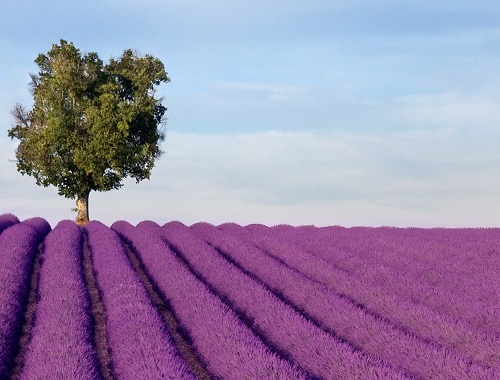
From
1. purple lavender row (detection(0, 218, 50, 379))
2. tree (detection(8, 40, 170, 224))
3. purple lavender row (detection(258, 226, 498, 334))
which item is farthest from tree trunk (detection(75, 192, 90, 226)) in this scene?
purple lavender row (detection(258, 226, 498, 334))

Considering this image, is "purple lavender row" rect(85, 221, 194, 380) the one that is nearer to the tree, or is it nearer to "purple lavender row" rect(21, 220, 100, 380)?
"purple lavender row" rect(21, 220, 100, 380)

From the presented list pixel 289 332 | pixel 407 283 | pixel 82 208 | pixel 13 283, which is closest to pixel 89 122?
pixel 82 208

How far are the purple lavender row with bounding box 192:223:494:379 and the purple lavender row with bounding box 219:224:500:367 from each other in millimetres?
311

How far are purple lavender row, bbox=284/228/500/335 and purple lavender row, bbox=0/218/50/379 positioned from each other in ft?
20.3

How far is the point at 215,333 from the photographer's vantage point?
309 inches

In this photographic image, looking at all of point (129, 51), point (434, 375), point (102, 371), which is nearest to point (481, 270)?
point (434, 375)

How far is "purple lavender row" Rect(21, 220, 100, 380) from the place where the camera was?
22.5 ft

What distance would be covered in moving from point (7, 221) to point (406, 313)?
1840 cm

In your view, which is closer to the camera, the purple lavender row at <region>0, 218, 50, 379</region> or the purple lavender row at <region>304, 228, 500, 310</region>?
the purple lavender row at <region>0, 218, 50, 379</region>

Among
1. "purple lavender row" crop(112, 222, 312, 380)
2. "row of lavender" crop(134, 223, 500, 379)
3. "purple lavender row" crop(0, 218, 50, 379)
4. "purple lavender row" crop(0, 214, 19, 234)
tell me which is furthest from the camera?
"purple lavender row" crop(0, 214, 19, 234)

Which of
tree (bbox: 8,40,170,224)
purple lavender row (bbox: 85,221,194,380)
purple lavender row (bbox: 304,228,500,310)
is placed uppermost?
tree (bbox: 8,40,170,224)

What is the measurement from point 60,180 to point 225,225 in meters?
8.35

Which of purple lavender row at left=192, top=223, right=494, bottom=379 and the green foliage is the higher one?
the green foliage

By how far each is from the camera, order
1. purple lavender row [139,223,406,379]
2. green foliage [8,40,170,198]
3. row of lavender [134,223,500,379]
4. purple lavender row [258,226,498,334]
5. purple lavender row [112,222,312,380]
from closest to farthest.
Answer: purple lavender row [112,222,312,380] → purple lavender row [139,223,406,379] → row of lavender [134,223,500,379] → purple lavender row [258,226,498,334] → green foliage [8,40,170,198]
